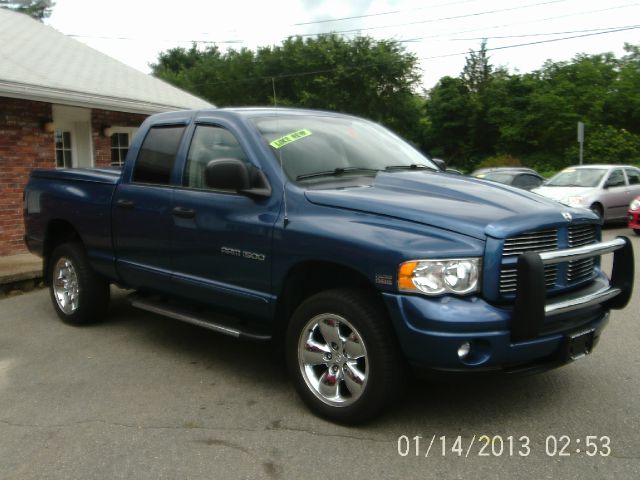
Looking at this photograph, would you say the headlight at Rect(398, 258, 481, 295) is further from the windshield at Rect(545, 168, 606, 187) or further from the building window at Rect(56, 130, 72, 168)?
the windshield at Rect(545, 168, 606, 187)

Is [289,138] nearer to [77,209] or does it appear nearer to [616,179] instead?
[77,209]

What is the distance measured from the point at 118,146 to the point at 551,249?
11.3m

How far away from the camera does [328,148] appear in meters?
4.61

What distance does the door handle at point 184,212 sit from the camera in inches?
183

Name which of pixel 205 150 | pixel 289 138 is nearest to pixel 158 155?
pixel 205 150

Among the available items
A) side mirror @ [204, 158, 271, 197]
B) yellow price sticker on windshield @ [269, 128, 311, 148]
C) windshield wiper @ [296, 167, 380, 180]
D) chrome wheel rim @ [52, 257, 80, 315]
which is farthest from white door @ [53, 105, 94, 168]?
windshield wiper @ [296, 167, 380, 180]

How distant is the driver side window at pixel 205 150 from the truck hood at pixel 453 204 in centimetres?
92

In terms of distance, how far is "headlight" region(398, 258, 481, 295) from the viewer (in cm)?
337

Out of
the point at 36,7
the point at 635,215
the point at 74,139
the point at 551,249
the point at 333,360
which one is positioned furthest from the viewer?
the point at 36,7

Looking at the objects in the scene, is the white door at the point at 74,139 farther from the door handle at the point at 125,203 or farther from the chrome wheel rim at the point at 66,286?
the door handle at the point at 125,203

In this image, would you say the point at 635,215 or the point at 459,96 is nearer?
the point at 635,215

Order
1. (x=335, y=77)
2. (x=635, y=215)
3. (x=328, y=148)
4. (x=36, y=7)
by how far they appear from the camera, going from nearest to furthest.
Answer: (x=328, y=148)
(x=635, y=215)
(x=335, y=77)
(x=36, y=7)

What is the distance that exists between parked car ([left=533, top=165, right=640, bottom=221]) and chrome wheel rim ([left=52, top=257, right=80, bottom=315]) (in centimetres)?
1029

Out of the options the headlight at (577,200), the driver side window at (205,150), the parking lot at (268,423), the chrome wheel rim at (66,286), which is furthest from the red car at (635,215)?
the chrome wheel rim at (66,286)
